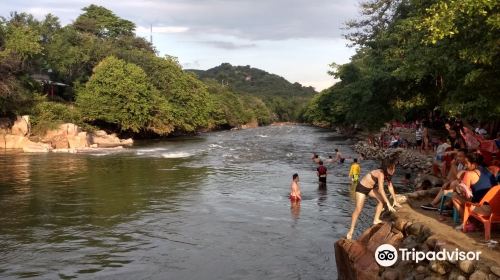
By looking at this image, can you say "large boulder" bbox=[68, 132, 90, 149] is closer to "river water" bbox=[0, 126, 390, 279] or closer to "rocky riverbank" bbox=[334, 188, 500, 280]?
"river water" bbox=[0, 126, 390, 279]

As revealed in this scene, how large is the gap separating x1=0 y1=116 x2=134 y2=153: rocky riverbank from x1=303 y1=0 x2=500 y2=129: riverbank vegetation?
25.1 metres

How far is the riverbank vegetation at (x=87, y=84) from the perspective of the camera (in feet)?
152

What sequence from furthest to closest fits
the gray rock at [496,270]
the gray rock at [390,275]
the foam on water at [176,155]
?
1. the foam on water at [176,155]
2. the gray rock at [390,275]
3. the gray rock at [496,270]

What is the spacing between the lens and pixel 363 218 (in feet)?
50.6

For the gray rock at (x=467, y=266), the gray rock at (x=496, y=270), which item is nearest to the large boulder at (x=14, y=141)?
the gray rock at (x=467, y=266)

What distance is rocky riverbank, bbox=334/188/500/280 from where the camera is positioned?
23.9 feet

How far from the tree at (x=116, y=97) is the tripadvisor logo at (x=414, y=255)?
4925 centimetres

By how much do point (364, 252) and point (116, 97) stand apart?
163 feet

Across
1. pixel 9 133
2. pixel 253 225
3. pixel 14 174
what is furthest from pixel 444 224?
pixel 9 133

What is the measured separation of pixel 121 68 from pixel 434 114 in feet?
124

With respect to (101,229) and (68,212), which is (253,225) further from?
(68,212)

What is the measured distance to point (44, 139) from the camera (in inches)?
1781

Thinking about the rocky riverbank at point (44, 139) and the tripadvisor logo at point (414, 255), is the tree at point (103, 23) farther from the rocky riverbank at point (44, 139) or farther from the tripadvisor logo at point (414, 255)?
the tripadvisor logo at point (414, 255)

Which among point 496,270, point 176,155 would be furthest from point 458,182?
point 176,155
